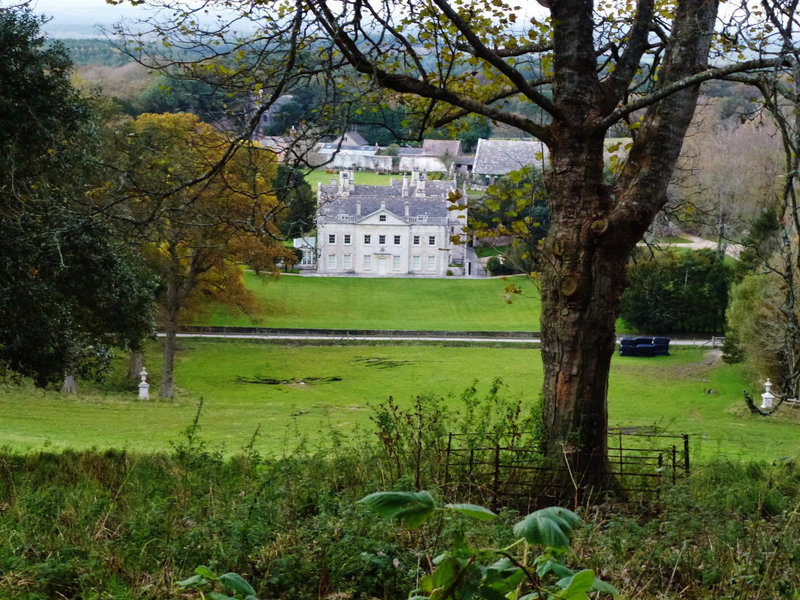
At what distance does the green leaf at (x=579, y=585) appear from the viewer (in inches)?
59.4

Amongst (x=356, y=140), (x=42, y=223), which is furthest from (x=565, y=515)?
(x=356, y=140)

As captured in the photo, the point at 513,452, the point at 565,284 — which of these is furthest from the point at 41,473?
the point at 565,284

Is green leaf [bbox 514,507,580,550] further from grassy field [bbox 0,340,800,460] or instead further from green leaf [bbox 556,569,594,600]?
grassy field [bbox 0,340,800,460]

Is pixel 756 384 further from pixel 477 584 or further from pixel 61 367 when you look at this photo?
pixel 477 584

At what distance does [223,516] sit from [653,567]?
6.43ft

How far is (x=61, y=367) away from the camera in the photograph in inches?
472

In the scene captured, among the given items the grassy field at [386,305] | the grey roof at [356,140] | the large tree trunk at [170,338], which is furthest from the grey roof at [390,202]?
the grey roof at [356,140]

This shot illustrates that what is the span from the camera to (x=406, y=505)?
152 centimetres

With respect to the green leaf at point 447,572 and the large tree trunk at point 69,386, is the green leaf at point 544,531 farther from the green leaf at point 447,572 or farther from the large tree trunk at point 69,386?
the large tree trunk at point 69,386

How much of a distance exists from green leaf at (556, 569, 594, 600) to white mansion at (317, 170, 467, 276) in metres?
59.8

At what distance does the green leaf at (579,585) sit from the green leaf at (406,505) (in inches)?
11.3

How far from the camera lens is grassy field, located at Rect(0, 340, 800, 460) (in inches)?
735

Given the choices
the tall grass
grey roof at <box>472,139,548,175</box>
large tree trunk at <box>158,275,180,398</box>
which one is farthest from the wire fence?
grey roof at <box>472,139,548,175</box>

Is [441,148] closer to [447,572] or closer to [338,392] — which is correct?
[338,392]
